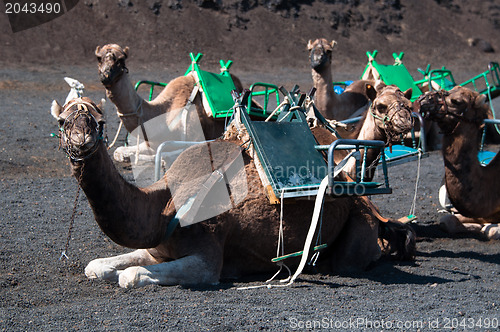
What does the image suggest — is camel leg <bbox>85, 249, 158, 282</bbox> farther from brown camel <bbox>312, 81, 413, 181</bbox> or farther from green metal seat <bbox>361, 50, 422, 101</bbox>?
green metal seat <bbox>361, 50, 422, 101</bbox>

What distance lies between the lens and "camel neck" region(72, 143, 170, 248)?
4.40 m

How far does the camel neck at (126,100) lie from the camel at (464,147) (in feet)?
14.5

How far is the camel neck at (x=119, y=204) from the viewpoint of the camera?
440 cm

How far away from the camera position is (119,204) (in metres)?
4.61

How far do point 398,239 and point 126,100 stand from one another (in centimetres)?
456

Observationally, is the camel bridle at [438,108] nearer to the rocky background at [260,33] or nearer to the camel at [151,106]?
the camel at [151,106]

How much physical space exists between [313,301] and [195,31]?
2483cm

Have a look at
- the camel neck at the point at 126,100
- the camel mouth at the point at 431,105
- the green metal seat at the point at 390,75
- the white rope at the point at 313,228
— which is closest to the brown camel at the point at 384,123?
the camel mouth at the point at 431,105

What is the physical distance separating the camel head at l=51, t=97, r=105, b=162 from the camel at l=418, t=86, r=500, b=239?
10.8 ft

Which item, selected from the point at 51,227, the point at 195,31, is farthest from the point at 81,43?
the point at 51,227

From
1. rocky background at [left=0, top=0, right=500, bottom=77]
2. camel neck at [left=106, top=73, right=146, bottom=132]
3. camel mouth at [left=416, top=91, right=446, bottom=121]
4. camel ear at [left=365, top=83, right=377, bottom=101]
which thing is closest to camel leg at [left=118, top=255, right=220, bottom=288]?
camel mouth at [left=416, top=91, right=446, bottom=121]

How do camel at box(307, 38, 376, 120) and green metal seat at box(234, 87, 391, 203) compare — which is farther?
camel at box(307, 38, 376, 120)

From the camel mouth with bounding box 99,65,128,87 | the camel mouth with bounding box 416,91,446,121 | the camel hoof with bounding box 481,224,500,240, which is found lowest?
the camel hoof with bounding box 481,224,500,240

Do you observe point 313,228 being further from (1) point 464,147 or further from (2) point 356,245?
(1) point 464,147
